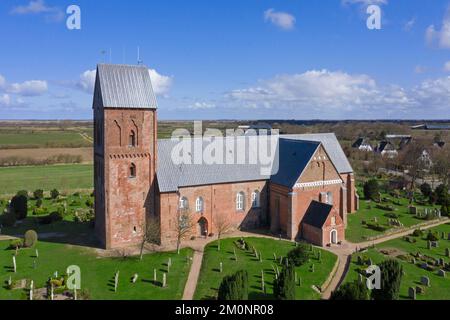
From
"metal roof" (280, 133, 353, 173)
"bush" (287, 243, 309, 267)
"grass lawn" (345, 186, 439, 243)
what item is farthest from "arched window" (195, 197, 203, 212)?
"grass lawn" (345, 186, 439, 243)

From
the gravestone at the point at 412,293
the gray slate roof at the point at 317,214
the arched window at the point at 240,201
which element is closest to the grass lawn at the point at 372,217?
the gray slate roof at the point at 317,214

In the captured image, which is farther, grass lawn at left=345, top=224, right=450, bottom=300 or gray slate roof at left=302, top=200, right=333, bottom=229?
gray slate roof at left=302, top=200, right=333, bottom=229

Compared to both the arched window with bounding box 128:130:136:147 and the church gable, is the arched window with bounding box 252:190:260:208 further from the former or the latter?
the arched window with bounding box 128:130:136:147

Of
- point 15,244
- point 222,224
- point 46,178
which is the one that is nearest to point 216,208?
point 222,224

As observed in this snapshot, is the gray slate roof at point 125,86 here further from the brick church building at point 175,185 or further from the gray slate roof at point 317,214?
the gray slate roof at point 317,214

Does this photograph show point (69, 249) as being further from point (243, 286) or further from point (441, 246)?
point (441, 246)

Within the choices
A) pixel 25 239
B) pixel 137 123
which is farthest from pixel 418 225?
pixel 25 239
